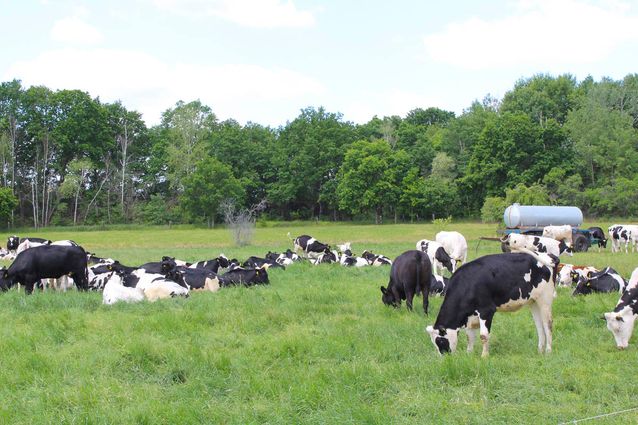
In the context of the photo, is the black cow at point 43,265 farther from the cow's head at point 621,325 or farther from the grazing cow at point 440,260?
the cow's head at point 621,325

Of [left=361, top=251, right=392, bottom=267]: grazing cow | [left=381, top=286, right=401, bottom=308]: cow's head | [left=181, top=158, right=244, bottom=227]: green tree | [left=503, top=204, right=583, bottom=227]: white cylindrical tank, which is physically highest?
[left=181, top=158, right=244, bottom=227]: green tree

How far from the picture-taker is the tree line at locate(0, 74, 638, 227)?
228 ft

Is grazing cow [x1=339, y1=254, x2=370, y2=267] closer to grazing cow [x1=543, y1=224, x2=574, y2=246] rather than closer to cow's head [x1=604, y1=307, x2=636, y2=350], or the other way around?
cow's head [x1=604, y1=307, x2=636, y2=350]

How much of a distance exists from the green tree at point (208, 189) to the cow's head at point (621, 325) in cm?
6224

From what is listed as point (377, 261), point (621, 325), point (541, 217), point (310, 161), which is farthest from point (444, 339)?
point (310, 161)

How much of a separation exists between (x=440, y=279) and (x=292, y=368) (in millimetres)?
8004

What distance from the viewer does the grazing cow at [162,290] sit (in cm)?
1405

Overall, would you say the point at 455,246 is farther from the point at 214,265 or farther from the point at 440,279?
the point at 214,265

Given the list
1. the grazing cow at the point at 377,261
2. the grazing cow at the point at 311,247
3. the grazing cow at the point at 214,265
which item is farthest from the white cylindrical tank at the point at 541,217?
the grazing cow at the point at 214,265

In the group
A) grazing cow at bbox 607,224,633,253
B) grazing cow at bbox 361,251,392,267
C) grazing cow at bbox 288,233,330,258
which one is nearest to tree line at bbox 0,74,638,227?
grazing cow at bbox 607,224,633,253

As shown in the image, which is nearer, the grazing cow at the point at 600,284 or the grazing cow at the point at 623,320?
the grazing cow at the point at 623,320

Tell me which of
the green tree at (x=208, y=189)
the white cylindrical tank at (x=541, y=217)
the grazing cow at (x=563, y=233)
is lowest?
the grazing cow at (x=563, y=233)

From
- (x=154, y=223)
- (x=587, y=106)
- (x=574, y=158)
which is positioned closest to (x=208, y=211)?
(x=154, y=223)

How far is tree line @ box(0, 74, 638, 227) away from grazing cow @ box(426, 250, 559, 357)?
54.6 m
